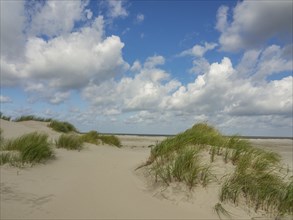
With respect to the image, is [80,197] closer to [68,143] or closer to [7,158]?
[7,158]

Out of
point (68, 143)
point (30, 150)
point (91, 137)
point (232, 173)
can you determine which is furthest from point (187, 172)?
point (91, 137)

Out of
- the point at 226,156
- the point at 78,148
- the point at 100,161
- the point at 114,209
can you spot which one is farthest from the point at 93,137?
the point at 114,209

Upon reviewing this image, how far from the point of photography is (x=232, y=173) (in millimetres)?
6078

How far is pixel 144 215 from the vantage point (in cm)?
486

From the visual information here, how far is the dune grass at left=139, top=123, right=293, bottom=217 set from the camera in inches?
200

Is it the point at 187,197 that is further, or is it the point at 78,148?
the point at 78,148

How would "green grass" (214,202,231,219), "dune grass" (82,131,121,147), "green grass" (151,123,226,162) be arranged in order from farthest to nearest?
1. "dune grass" (82,131,121,147)
2. "green grass" (151,123,226,162)
3. "green grass" (214,202,231,219)

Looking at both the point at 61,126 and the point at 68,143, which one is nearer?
the point at 68,143

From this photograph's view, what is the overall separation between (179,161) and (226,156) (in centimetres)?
124

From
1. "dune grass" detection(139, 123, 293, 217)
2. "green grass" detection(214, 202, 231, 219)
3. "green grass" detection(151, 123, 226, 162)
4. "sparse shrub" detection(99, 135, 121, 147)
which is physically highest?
"sparse shrub" detection(99, 135, 121, 147)

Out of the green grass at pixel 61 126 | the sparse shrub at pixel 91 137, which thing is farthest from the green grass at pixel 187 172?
the green grass at pixel 61 126

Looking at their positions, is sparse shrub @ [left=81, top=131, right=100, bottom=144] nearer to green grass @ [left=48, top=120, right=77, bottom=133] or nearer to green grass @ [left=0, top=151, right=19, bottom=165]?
green grass @ [left=48, top=120, right=77, bottom=133]

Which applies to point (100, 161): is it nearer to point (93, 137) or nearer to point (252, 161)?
point (252, 161)

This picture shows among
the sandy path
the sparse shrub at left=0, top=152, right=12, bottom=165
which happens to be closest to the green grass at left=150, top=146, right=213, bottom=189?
the sandy path
